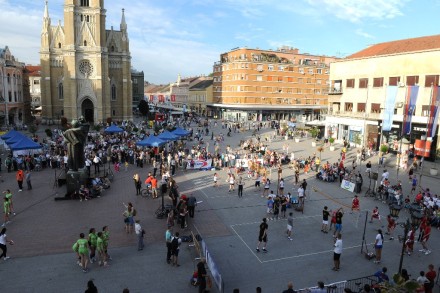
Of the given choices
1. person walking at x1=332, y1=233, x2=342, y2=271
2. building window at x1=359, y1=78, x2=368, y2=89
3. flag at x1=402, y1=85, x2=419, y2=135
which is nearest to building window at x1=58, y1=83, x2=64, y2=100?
building window at x1=359, y1=78, x2=368, y2=89

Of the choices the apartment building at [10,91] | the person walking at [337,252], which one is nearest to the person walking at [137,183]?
the person walking at [337,252]

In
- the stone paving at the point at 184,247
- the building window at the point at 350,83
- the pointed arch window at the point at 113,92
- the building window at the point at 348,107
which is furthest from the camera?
the pointed arch window at the point at 113,92

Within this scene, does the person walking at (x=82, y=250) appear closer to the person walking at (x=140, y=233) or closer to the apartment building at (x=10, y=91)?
the person walking at (x=140, y=233)

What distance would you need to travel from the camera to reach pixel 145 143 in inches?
1161

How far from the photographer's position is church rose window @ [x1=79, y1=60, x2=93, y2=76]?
6188cm

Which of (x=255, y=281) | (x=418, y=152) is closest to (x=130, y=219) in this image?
(x=255, y=281)

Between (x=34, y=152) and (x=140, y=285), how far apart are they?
25.2 metres

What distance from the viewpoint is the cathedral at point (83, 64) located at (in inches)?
2388

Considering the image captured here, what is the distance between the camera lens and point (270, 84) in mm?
76812

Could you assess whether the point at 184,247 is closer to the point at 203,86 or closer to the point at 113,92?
the point at 113,92

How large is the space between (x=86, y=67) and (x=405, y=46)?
51.9 metres

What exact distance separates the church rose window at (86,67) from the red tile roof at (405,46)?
4563cm

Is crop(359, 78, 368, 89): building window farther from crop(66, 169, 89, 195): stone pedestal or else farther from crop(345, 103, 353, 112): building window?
crop(66, 169, 89, 195): stone pedestal

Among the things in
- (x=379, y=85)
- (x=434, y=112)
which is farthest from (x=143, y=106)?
(x=434, y=112)
